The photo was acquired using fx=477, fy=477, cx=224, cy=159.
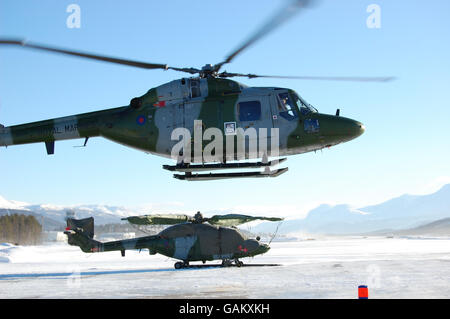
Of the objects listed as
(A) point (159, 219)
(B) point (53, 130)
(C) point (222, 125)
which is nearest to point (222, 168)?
(C) point (222, 125)

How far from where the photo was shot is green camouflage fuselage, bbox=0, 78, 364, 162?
1509cm

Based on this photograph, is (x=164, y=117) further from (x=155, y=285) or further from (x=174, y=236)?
(x=174, y=236)

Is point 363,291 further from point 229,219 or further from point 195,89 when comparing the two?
point 229,219

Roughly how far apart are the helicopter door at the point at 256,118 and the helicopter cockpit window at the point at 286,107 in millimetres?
392

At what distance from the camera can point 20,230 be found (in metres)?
105

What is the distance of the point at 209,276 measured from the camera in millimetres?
18469

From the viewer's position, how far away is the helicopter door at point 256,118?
592 inches

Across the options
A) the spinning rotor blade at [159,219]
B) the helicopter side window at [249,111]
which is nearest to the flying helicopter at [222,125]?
the helicopter side window at [249,111]

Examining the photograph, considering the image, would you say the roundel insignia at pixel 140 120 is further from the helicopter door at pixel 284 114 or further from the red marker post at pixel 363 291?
the red marker post at pixel 363 291

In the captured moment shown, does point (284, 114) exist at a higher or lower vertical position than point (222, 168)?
higher

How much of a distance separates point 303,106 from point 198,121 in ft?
11.3

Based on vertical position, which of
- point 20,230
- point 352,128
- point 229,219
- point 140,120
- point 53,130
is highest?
point 140,120

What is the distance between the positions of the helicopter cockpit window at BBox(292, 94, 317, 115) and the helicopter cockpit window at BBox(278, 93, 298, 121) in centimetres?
20
